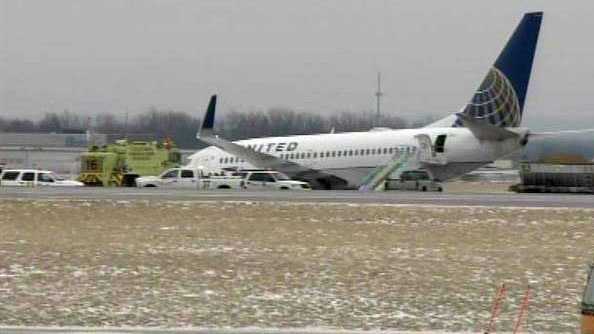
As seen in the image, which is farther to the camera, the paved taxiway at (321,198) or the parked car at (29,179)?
the parked car at (29,179)

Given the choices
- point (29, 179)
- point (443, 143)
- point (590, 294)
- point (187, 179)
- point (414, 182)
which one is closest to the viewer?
point (590, 294)

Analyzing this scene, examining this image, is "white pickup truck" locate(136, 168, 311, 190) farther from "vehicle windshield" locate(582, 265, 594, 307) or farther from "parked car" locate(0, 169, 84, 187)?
"vehicle windshield" locate(582, 265, 594, 307)

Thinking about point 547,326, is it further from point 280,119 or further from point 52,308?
point 280,119

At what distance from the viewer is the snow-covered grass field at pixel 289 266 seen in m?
14.8

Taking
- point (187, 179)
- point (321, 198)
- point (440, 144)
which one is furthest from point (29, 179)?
point (440, 144)

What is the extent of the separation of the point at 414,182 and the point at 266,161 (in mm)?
10743

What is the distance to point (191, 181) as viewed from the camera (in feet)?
164

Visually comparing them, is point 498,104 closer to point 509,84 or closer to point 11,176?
point 509,84

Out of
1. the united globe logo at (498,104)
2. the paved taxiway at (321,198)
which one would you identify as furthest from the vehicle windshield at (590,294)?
the united globe logo at (498,104)

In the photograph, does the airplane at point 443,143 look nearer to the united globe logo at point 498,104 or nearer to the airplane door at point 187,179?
the united globe logo at point 498,104

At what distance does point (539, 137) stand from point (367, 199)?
2594 centimetres

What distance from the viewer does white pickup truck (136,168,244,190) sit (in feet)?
159

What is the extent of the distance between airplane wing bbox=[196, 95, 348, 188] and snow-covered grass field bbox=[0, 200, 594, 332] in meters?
29.3

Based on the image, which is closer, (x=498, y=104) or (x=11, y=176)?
(x=11, y=176)
